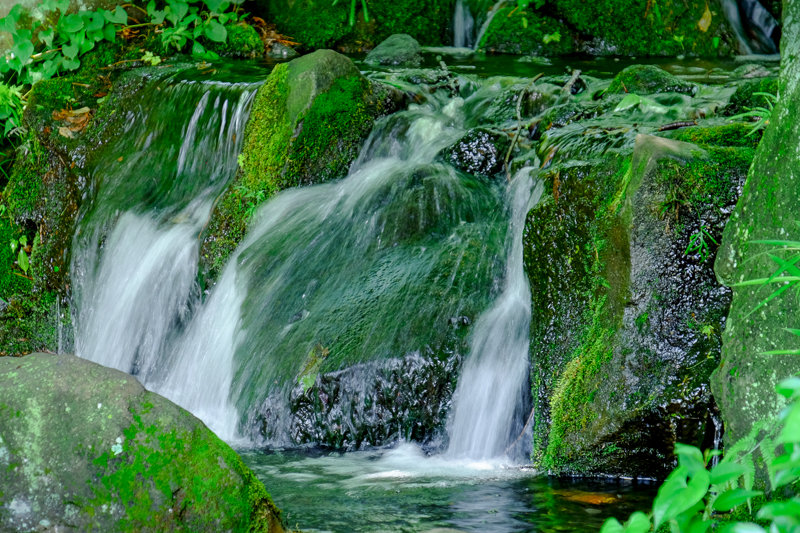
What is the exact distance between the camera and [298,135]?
20.2 ft

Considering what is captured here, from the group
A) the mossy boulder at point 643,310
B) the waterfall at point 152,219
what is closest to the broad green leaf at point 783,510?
the mossy boulder at point 643,310

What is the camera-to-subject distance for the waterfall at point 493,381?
4312mm

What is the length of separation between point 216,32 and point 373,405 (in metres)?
5.26

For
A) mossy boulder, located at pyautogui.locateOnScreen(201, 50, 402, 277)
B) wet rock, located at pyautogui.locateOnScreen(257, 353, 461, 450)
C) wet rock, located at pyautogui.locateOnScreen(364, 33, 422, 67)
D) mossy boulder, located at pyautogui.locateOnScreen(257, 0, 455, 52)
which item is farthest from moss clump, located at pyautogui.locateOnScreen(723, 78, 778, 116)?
mossy boulder, located at pyautogui.locateOnScreen(257, 0, 455, 52)

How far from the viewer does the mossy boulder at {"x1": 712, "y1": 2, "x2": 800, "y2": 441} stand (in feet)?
8.94

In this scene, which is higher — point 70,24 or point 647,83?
point 70,24

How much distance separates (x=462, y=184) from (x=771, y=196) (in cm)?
274

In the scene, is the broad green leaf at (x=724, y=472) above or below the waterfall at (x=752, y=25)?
below

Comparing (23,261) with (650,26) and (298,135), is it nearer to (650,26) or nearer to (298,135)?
(298,135)

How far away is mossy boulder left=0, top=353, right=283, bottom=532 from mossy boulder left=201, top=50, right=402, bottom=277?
3.24 meters

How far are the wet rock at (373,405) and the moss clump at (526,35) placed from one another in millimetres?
5484

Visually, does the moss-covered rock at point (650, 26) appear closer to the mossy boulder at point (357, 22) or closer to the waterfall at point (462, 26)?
the waterfall at point (462, 26)

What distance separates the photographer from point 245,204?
6117mm

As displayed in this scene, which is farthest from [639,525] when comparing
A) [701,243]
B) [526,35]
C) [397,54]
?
[526,35]
